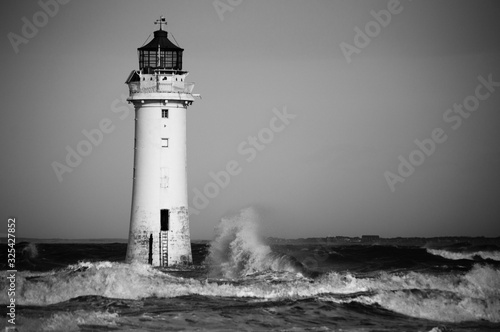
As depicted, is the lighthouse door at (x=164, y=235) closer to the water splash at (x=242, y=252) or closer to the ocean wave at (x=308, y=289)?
the water splash at (x=242, y=252)

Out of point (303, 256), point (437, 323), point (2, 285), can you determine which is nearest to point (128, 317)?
point (2, 285)

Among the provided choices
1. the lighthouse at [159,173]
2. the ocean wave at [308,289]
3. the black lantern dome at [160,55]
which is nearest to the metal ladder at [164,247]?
the lighthouse at [159,173]

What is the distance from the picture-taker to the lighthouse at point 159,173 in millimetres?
33281

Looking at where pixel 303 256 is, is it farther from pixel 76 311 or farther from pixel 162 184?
pixel 76 311

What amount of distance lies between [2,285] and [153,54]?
11.3m

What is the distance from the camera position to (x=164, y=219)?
110 feet

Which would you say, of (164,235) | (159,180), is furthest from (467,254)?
(159,180)

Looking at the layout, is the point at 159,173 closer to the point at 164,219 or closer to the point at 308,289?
the point at 164,219

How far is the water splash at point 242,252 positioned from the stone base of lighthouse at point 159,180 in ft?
5.86

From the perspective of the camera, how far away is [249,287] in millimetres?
27453

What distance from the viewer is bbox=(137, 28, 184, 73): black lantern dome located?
113 feet

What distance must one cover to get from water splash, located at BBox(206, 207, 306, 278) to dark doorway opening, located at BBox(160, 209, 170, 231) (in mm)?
2205

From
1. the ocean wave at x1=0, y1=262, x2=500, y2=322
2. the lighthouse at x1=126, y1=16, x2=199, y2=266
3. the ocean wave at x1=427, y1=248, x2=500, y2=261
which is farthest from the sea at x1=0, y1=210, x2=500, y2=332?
the ocean wave at x1=427, y1=248, x2=500, y2=261

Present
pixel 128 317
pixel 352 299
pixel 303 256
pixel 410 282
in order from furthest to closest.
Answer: pixel 303 256
pixel 410 282
pixel 352 299
pixel 128 317
